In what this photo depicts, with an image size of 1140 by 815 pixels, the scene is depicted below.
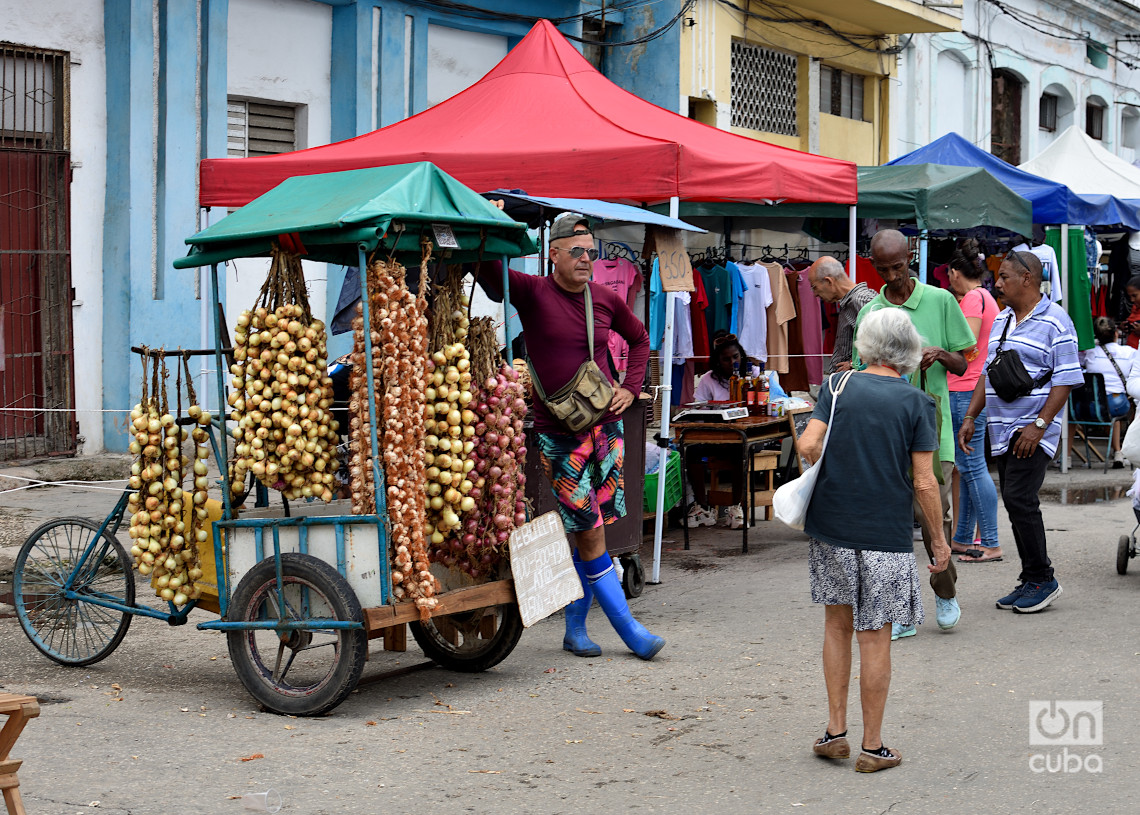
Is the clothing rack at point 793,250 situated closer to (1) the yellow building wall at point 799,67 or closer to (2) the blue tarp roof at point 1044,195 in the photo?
(2) the blue tarp roof at point 1044,195

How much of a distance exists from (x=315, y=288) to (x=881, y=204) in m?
5.73

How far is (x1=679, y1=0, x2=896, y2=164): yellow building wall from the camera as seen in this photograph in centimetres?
1593

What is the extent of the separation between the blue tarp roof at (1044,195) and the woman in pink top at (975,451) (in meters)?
4.53

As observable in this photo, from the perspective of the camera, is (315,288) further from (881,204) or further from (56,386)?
(881,204)

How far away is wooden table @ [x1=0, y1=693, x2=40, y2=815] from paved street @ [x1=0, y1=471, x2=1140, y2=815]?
1.00 ft

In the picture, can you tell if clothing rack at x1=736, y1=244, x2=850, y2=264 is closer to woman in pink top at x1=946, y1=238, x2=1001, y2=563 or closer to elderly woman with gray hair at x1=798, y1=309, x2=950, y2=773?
woman in pink top at x1=946, y1=238, x2=1001, y2=563

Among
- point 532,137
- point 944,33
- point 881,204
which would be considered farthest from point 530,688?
point 944,33

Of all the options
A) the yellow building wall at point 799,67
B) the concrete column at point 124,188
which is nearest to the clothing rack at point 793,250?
the yellow building wall at point 799,67

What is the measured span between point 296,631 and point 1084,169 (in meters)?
12.7

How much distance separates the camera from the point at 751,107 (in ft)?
56.4

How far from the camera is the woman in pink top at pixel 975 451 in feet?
26.7

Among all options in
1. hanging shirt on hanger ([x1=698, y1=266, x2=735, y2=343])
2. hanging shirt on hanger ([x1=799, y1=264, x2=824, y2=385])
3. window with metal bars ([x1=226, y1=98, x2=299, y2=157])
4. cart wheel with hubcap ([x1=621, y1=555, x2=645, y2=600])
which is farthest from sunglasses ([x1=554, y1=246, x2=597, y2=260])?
window with metal bars ([x1=226, y1=98, x2=299, y2=157])

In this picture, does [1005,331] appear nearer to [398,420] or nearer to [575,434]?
[575,434]

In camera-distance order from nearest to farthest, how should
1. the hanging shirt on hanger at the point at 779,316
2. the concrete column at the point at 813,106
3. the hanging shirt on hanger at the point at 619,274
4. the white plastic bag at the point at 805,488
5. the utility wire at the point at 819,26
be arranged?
the white plastic bag at the point at 805,488 → the hanging shirt on hanger at the point at 619,274 → the hanging shirt on hanger at the point at 779,316 → the utility wire at the point at 819,26 → the concrete column at the point at 813,106
